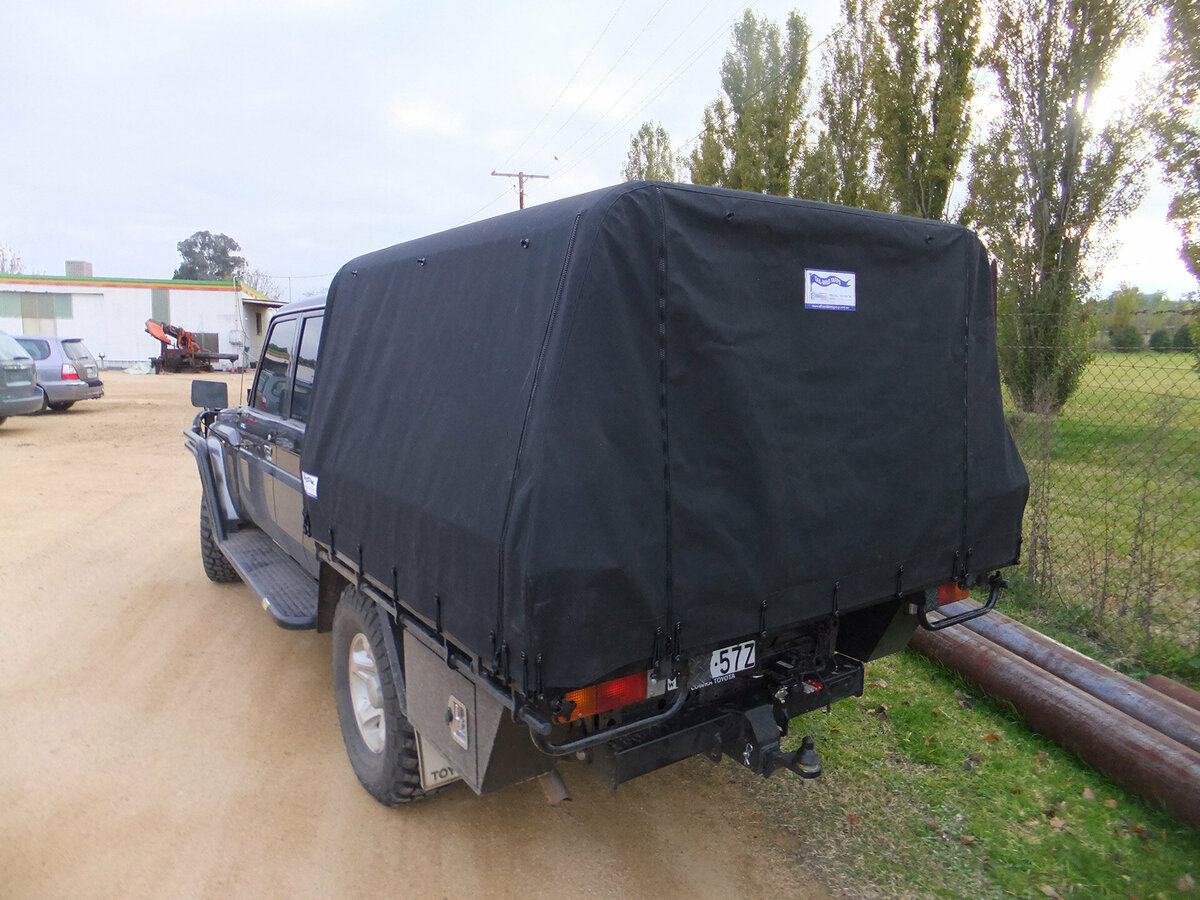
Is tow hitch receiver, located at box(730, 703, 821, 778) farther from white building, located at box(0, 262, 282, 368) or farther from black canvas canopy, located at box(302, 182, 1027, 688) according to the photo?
white building, located at box(0, 262, 282, 368)

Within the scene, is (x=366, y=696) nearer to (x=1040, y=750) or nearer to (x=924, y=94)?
(x=1040, y=750)

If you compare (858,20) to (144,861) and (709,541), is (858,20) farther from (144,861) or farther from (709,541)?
(144,861)

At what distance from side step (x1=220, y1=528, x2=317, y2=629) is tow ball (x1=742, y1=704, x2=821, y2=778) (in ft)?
7.55

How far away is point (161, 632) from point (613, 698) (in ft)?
14.3

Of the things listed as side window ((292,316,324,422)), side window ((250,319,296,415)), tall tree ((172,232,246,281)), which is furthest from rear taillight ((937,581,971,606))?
tall tree ((172,232,246,281))

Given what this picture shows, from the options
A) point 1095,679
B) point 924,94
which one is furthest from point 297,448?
point 924,94

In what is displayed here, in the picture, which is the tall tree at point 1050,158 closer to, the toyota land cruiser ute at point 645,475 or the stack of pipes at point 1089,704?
the stack of pipes at point 1089,704

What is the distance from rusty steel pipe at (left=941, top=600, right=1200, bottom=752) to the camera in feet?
11.3

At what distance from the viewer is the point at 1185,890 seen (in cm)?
280

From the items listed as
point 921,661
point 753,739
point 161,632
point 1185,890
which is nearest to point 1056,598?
point 921,661

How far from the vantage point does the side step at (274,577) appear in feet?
12.8

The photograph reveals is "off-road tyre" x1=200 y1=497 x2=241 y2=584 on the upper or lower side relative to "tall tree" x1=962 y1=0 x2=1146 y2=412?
lower

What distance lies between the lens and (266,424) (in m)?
4.77

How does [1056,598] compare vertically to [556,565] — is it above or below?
below
